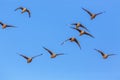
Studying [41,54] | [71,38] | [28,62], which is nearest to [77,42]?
[71,38]

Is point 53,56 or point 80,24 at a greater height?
point 80,24

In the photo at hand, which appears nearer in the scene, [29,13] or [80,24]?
[80,24]

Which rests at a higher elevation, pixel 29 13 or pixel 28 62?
pixel 29 13

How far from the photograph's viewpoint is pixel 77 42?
76.4 meters

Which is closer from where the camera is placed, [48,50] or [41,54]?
[41,54]

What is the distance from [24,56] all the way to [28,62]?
1604 mm

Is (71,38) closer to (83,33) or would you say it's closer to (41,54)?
(83,33)

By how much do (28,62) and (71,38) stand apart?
35.5 ft

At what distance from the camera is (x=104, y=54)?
78.1m

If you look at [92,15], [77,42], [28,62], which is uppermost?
[92,15]

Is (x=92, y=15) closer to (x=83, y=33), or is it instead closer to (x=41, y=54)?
(x=83, y=33)

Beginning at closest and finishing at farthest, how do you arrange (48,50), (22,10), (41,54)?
(41,54), (48,50), (22,10)

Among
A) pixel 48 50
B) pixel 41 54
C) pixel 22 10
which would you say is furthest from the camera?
pixel 22 10

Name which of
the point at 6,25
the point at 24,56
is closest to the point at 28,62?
the point at 24,56
